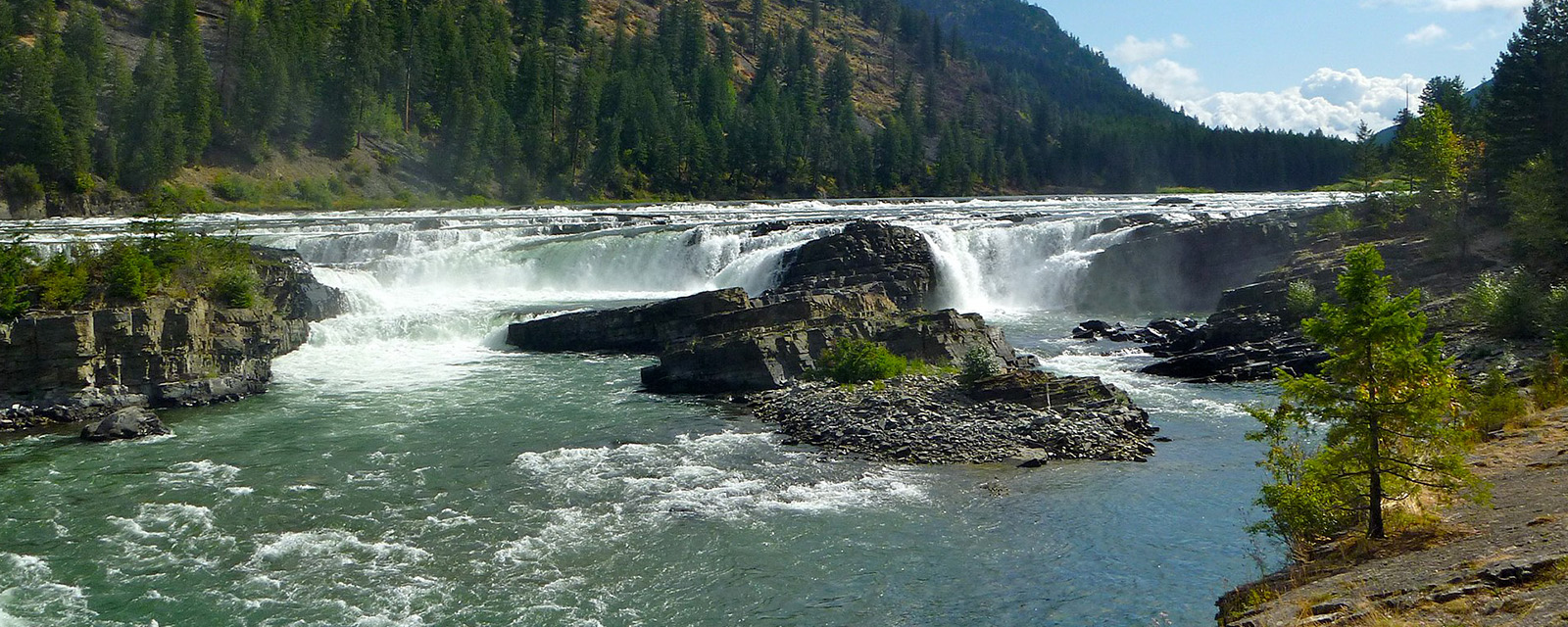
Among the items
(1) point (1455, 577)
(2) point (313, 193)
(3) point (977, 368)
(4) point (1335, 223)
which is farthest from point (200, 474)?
(2) point (313, 193)

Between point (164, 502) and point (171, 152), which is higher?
point (171, 152)

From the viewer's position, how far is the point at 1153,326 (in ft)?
141

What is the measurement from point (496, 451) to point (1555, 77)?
51084mm

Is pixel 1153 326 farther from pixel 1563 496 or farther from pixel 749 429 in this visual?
pixel 1563 496

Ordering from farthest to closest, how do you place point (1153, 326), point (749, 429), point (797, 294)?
1. point (1153, 326)
2. point (797, 294)
3. point (749, 429)

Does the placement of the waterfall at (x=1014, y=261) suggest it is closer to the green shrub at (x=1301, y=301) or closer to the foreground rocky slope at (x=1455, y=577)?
the green shrub at (x=1301, y=301)

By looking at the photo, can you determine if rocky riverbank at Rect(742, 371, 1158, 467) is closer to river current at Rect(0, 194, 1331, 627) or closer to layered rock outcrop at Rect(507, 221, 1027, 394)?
river current at Rect(0, 194, 1331, 627)

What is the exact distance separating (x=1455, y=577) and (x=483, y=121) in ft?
316

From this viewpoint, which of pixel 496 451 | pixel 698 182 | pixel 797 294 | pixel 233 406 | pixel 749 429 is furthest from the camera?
pixel 698 182

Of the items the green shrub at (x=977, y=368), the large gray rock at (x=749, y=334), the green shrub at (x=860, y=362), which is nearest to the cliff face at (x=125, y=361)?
the large gray rock at (x=749, y=334)

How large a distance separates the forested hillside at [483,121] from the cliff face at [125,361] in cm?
4982

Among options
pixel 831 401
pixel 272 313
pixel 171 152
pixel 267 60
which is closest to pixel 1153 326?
pixel 831 401

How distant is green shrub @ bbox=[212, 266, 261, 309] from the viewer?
3259 cm

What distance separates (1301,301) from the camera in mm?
36906
